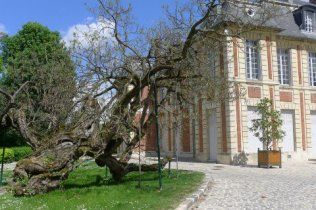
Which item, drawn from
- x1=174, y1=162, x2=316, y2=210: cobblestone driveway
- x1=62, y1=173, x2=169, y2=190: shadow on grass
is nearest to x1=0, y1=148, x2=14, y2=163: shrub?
x1=62, y1=173, x2=169, y2=190: shadow on grass

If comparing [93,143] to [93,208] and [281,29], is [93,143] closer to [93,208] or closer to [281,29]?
[93,208]

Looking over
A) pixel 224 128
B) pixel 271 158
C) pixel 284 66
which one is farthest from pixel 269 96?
pixel 271 158

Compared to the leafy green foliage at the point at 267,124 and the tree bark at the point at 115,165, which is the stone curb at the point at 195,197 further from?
the leafy green foliage at the point at 267,124

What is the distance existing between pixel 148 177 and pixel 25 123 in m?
3.91

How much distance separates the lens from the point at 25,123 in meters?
12.6

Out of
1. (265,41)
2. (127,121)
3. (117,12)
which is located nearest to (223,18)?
(117,12)

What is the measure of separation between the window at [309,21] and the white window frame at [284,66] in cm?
216

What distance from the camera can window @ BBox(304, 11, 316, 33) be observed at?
23891 mm

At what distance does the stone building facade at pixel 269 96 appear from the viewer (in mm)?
20359

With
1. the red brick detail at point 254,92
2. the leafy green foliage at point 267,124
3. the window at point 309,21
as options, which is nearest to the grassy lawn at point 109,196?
the leafy green foliage at point 267,124

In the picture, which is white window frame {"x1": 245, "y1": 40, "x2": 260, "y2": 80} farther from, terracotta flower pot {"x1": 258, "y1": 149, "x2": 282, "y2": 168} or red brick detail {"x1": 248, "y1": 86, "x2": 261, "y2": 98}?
terracotta flower pot {"x1": 258, "y1": 149, "x2": 282, "y2": 168}

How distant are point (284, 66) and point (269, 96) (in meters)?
2.55

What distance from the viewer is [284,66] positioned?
23.0m

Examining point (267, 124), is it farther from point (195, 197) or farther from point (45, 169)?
point (45, 169)
